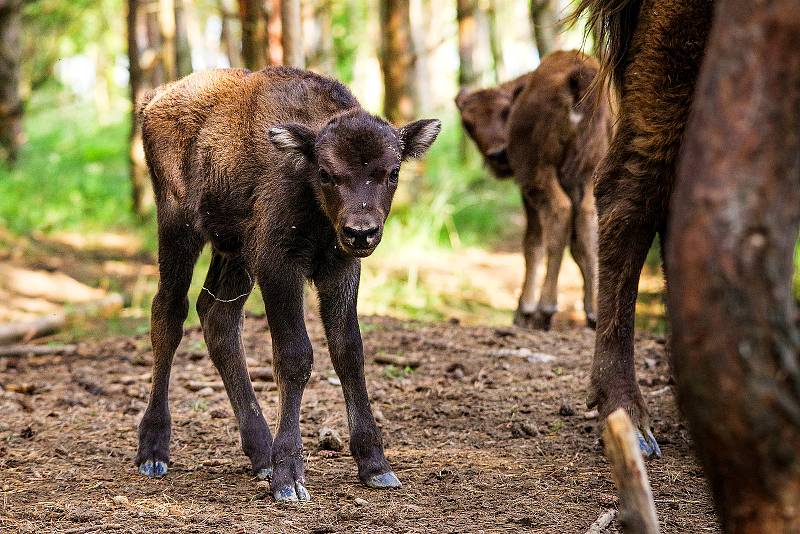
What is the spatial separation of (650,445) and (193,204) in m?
2.64

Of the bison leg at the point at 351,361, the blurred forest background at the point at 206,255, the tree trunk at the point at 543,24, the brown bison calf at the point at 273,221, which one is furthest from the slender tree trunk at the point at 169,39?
the bison leg at the point at 351,361

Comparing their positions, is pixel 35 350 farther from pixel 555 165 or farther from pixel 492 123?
pixel 492 123

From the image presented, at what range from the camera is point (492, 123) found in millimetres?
10375

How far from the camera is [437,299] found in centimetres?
1134

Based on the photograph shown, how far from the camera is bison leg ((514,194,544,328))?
9.60m

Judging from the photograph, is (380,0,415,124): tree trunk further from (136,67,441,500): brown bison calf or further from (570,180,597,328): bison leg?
(136,67,441,500): brown bison calf

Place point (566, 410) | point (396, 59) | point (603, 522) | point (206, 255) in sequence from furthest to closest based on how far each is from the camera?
point (396, 59), point (206, 255), point (566, 410), point (603, 522)

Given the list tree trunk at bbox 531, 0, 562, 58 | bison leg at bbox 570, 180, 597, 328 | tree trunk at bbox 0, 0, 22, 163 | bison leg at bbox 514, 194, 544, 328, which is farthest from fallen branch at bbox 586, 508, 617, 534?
tree trunk at bbox 0, 0, 22, 163

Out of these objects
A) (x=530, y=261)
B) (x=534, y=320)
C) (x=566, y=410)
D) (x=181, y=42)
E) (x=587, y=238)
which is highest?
(x=181, y=42)

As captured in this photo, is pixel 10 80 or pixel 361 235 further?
pixel 10 80

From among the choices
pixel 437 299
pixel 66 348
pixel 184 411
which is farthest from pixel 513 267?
pixel 184 411

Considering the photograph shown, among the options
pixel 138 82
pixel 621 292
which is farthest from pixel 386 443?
pixel 138 82

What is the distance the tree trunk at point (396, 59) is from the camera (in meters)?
13.6

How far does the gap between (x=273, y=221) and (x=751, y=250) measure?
9.68 feet
